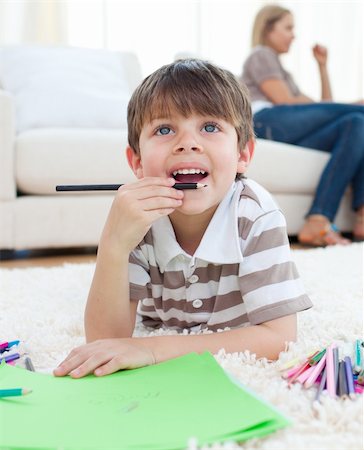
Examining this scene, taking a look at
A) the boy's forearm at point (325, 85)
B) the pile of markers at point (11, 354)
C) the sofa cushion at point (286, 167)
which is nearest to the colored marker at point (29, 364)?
the pile of markers at point (11, 354)

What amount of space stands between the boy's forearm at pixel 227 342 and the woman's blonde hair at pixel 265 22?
224 cm

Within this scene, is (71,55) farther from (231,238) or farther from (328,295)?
(231,238)

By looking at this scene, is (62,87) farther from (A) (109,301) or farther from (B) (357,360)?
(B) (357,360)

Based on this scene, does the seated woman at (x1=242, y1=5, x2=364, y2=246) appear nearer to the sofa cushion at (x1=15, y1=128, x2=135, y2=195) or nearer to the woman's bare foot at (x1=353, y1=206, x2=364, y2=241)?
the woman's bare foot at (x1=353, y1=206, x2=364, y2=241)

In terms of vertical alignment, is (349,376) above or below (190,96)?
below

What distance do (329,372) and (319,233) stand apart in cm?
161

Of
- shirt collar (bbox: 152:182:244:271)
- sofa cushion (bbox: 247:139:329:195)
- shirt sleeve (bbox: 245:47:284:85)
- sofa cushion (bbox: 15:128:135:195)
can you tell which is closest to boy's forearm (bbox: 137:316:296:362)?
shirt collar (bbox: 152:182:244:271)

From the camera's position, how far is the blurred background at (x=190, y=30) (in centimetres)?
334

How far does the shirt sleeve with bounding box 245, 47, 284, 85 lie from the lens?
8.63ft

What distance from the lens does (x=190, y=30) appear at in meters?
3.64

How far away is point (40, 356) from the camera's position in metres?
0.87

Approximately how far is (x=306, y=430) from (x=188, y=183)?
37 cm

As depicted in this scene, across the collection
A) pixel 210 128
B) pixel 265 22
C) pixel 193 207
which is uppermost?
pixel 265 22

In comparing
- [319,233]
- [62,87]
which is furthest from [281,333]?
[62,87]
